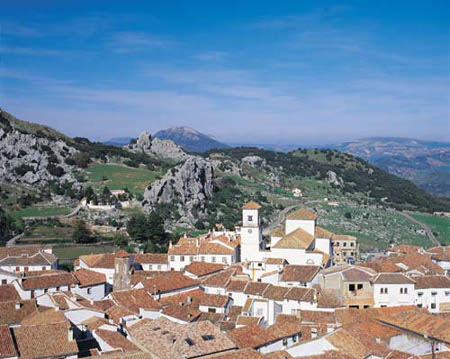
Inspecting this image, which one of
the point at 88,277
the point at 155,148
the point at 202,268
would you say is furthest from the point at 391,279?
the point at 155,148

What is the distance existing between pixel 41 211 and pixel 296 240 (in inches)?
1801

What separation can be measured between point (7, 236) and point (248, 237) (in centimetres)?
3310

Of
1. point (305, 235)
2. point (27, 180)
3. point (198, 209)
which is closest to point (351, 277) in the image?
point (305, 235)

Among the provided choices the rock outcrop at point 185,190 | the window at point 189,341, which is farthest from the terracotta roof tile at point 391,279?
the rock outcrop at point 185,190

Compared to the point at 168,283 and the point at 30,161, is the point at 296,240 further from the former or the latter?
the point at 30,161

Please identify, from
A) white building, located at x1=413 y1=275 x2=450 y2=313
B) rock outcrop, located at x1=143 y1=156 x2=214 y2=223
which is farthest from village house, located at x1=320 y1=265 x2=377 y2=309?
rock outcrop, located at x1=143 y1=156 x2=214 y2=223

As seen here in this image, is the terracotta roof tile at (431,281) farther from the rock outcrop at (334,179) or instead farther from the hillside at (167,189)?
the rock outcrop at (334,179)

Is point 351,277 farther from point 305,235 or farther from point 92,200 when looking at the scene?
point 92,200

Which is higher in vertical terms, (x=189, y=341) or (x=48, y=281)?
(x=189, y=341)

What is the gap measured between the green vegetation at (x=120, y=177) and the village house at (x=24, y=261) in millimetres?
40595

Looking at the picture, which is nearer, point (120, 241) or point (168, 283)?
point (168, 283)

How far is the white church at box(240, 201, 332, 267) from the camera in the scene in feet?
152

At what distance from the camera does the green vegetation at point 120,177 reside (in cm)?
9439

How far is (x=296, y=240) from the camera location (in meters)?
47.2
